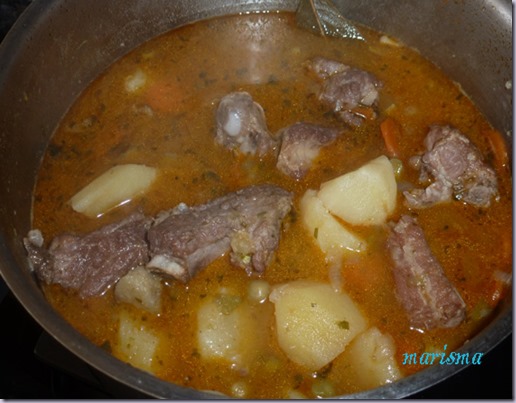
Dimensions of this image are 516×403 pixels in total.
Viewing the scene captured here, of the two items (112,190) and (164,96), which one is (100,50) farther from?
(112,190)

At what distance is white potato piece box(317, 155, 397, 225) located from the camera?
3.22 meters

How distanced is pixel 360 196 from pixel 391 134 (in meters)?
0.54

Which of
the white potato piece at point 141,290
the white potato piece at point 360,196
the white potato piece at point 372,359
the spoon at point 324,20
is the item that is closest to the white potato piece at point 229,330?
the white potato piece at point 141,290

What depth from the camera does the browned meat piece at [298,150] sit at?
11.1 feet

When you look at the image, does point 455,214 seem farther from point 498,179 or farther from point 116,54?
point 116,54

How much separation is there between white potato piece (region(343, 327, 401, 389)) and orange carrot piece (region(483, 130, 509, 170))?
1.32 meters

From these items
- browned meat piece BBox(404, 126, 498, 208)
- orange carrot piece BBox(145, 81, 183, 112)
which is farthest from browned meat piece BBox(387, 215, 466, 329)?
orange carrot piece BBox(145, 81, 183, 112)

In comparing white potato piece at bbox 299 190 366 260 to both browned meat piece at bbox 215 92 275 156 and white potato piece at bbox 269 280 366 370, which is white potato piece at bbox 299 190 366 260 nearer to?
white potato piece at bbox 269 280 366 370

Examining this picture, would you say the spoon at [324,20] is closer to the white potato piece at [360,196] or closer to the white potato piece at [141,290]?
the white potato piece at [360,196]

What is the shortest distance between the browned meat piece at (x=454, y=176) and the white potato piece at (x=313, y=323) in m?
0.73

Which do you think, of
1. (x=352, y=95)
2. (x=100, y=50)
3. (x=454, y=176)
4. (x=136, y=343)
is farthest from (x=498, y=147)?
(x=100, y=50)

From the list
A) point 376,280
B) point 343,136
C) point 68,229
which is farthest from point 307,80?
point 68,229

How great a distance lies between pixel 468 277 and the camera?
317cm

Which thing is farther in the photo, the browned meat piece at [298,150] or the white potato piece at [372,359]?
the browned meat piece at [298,150]
